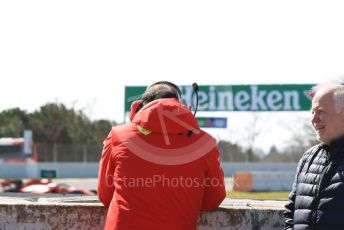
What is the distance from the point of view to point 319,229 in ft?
11.4

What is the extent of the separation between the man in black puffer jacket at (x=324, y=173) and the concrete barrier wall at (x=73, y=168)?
4272 centimetres

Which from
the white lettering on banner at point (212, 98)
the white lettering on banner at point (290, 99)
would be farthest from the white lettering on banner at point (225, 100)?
the white lettering on banner at point (290, 99)

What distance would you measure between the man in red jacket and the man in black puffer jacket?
46 centimetres

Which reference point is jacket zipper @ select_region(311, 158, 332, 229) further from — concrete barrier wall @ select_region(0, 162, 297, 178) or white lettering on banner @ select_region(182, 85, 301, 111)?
concrete barrier wall @ select_region(0, 162, 297, 178)

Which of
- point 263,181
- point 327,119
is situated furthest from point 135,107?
→ point 263,181

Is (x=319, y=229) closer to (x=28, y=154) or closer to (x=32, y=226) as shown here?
(x=32, y=226)

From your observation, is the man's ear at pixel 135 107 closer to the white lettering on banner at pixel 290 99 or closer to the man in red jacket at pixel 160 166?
the man in red jacket at pixel 160 166

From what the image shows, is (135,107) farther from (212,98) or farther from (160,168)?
(212,98)

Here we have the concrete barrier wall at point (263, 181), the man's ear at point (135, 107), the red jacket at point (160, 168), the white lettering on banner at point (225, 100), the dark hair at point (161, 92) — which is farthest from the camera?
the concrete barrier wall at point (263, 181)

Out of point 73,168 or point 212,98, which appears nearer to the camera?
point 212,98

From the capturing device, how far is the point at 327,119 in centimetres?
363

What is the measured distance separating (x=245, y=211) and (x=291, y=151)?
177ft

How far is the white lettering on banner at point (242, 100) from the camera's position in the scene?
30.7 meters

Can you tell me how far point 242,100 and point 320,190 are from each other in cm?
2737
